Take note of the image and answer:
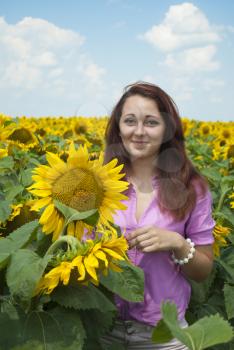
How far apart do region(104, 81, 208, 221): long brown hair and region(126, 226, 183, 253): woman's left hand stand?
329mm

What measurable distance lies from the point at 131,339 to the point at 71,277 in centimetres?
81

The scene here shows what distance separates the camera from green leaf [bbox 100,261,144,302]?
1.56m

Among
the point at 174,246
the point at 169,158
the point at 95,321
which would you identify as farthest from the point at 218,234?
the point at 95,321

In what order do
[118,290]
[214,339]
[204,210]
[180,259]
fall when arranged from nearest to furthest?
[214,339] → [118,290] → [180,259] → [204,210]

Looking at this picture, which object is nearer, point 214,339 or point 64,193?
point 214,339

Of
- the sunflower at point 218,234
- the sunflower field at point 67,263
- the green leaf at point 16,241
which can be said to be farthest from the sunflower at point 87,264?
the sunflower at point 218,234

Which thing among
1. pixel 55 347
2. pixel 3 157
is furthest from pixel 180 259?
pixel 3 157

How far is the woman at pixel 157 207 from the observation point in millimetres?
2178

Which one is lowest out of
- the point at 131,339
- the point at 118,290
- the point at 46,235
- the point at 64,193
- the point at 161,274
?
the point at 131,339

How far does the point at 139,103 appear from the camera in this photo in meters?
2.31

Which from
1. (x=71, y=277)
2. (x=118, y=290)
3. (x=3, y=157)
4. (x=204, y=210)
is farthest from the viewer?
(x=3, y=157)

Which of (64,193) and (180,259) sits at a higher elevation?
(64,193)

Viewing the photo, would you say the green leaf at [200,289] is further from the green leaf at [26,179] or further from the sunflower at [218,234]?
the green leaf at [26,179]

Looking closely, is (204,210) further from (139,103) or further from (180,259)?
(139,103)
